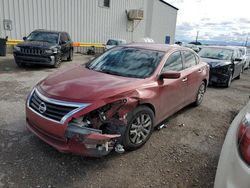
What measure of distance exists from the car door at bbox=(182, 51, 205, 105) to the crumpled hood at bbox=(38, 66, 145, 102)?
1664 millimetres

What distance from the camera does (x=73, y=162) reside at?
9.65 feet

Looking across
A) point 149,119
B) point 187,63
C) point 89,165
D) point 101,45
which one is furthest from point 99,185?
point 101,45

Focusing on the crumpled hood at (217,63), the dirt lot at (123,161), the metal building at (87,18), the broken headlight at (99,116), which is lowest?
the dirt lot at (123,161)

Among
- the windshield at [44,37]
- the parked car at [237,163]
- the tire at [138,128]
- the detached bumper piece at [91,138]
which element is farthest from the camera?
the windshield at [44,37]

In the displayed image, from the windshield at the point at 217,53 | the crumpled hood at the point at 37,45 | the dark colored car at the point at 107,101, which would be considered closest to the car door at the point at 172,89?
the dark colored car at the point at 107,101

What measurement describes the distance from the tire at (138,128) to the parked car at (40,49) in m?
6.85

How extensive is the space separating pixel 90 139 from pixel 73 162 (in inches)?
25.5

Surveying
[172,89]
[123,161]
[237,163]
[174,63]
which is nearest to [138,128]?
[123,161]

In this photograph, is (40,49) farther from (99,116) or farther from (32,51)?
(99,116)

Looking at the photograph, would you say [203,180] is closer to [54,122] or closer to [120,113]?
[120,113]

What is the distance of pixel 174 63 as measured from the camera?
13.7 ft

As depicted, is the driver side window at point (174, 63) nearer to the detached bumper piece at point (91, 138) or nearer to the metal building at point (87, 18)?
the detached bumper piece at point (91, 138)

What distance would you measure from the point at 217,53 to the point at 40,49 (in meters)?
7.23

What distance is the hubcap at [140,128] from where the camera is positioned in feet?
10.3
